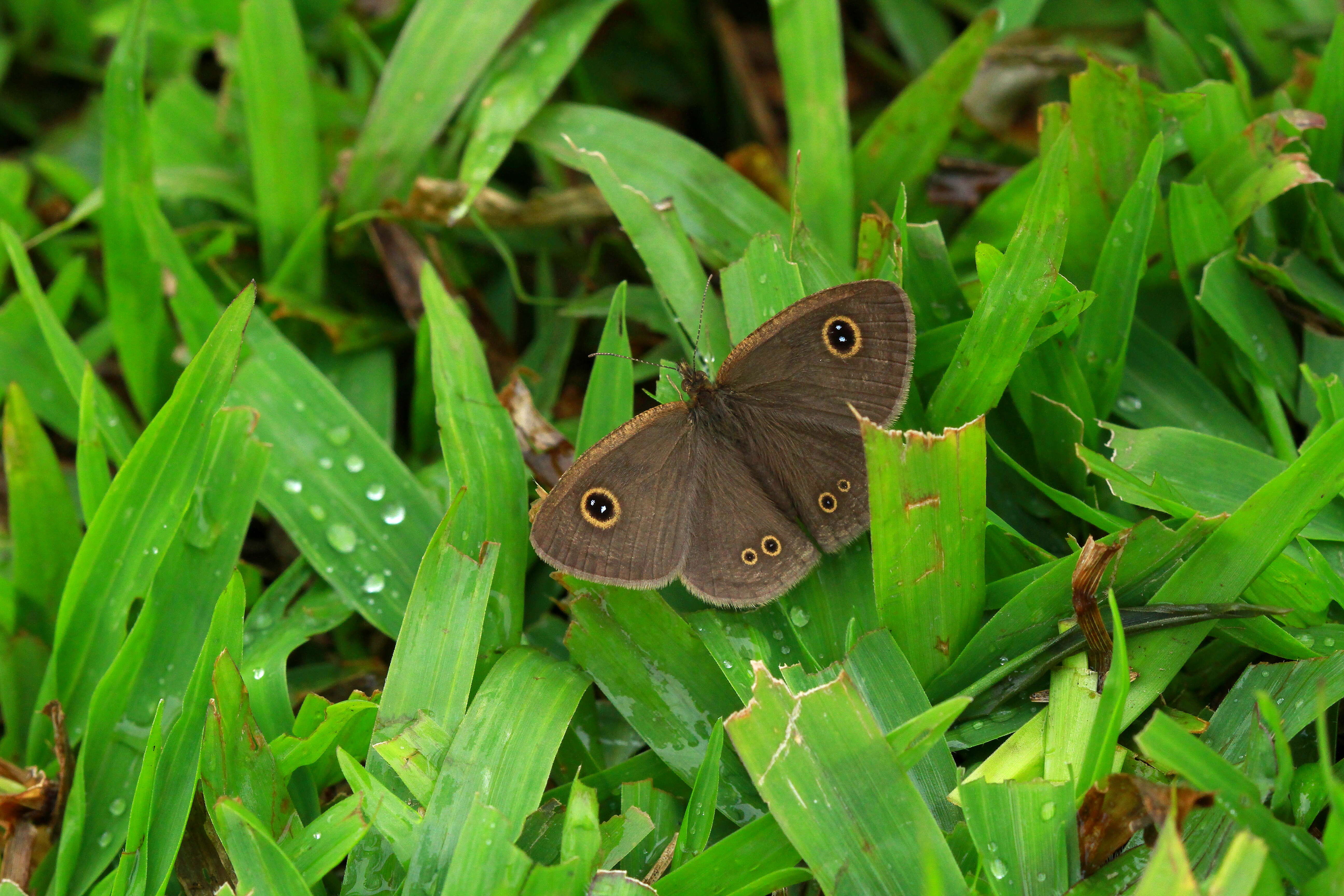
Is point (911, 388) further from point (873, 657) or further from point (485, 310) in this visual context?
point (485, 310)

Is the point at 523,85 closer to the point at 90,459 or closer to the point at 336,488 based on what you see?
the point at 336,488

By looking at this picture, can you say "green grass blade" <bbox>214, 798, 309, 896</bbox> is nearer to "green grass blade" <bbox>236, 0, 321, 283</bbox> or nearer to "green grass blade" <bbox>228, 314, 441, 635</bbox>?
"green grass blade" <bbox>228, 314, 441, 635</bbox>

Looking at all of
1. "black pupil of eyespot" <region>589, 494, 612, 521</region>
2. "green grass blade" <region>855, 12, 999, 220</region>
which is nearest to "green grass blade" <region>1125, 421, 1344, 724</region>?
"black pupil of eyespot" <region>589, 494, 612, 521</region>

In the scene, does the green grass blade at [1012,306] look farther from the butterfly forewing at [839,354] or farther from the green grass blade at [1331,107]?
the green grass blade at [1331,107]

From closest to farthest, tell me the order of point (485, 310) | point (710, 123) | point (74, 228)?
1. point (485, 310)
2. point (74, 228)
3. point (710, 123)

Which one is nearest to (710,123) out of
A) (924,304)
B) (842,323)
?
(924,304)

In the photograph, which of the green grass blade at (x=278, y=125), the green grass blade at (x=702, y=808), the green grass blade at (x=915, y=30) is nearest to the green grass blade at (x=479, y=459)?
the green grass blade at (x=702, y=808)
